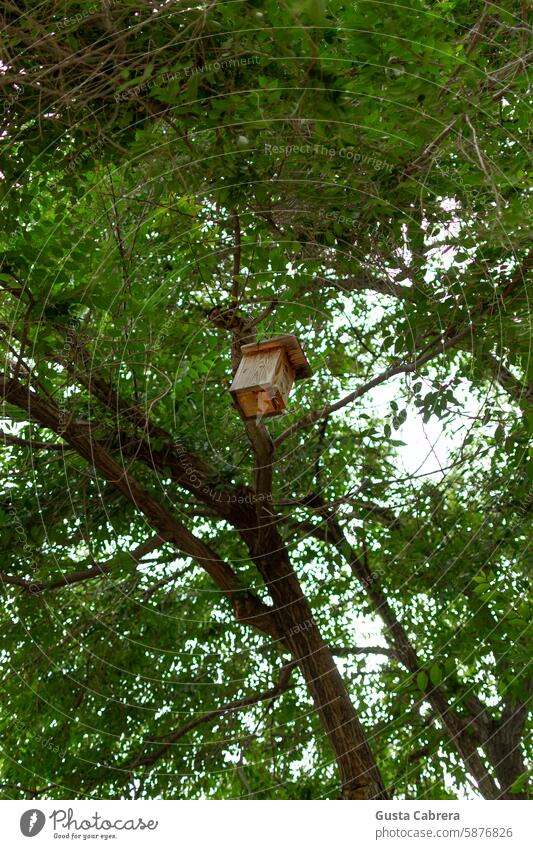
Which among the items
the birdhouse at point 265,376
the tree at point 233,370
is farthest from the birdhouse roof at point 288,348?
the tree at point 233,370

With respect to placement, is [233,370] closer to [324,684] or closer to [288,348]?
[288,348]

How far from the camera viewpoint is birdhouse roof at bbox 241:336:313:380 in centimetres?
455

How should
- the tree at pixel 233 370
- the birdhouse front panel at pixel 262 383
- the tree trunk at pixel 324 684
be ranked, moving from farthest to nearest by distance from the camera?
the tree trunk at pixel 324 684
the tree at pixel 233 370
the birdhouse front panel at pixel 262 383

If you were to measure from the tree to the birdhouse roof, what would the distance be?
2.06 ft

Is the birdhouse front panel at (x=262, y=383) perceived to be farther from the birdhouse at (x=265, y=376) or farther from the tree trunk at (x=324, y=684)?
the tree trunk at (x=324, y=684)

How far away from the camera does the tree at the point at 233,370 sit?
4.61 m

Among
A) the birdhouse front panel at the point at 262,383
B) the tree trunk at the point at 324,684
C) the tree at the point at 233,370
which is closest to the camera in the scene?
the birdhouse front panel at the point at 262,383

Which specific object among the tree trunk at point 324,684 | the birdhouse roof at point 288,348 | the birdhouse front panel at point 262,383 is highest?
the birdhouse roof at point 288,348

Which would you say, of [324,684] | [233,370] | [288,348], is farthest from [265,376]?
[324,684]

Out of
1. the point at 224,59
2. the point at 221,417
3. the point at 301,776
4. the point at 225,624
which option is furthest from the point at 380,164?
the point at 301,776

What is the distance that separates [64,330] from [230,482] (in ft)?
5.35

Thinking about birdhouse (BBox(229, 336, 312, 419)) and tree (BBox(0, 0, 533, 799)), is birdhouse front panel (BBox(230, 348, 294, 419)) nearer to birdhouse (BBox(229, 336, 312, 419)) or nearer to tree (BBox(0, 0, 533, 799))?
birdhouse (BBox(229, 336, 312, 419))

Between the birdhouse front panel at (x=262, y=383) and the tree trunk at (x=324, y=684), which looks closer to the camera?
the birdhouse front panel at (x=262, y=383)

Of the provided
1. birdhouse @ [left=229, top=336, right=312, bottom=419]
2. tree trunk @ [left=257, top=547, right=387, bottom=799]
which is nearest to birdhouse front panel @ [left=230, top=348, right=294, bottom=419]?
birdhouse @ [left=229, top=336, right=312, bottom=419]
